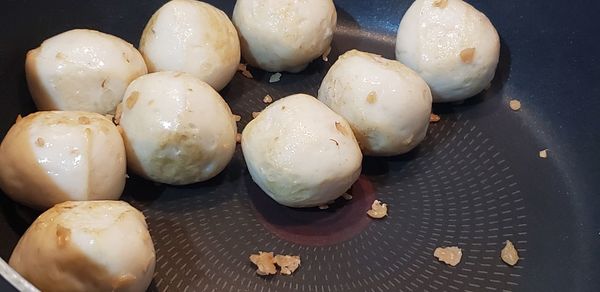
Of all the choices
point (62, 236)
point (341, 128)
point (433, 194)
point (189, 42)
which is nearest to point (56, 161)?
point (62, 236)

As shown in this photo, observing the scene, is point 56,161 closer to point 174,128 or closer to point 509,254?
point 174,128

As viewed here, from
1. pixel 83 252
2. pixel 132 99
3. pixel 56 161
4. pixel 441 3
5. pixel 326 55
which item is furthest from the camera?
pixel 326 55

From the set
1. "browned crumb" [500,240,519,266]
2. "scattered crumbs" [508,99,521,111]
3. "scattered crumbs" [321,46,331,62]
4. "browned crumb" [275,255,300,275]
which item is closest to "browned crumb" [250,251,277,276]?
"browned crumb" [275,255,300,275]

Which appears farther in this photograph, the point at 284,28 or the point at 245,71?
the point at 245,71

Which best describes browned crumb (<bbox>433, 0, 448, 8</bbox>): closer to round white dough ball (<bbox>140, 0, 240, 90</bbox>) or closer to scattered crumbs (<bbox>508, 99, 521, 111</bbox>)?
scattered crumbs (<bbox>508, 99, 521, 111</bbox>)

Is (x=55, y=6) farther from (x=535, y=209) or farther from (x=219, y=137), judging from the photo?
(x=535, y=209)

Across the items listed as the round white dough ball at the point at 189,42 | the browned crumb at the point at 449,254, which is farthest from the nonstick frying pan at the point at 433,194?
the round white dough ball at the point at 189,42

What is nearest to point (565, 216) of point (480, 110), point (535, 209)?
point (535, 209)
